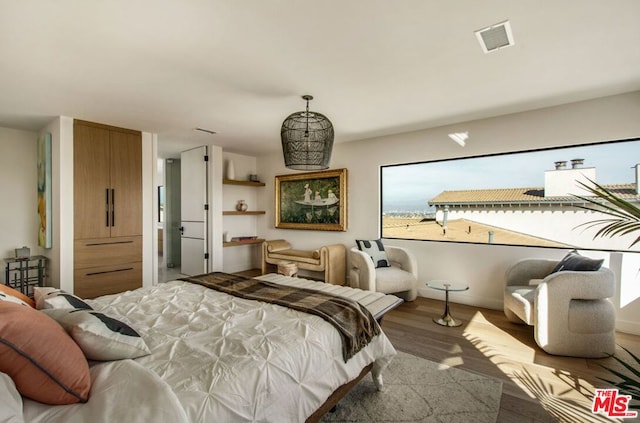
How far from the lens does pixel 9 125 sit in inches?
159

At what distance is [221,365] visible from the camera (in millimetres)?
1281

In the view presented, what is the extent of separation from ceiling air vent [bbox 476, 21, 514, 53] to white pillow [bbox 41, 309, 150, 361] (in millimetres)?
2733

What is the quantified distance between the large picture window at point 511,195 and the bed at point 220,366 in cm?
261

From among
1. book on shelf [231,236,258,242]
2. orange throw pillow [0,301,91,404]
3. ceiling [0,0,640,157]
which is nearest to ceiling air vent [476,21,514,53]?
ceiling [0,0,640,157]

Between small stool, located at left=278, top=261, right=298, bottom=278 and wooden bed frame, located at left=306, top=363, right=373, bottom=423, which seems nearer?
wooden bed frame, located at left=306, top=363, right=373, bottom=423

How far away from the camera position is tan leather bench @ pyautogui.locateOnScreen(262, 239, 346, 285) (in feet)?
15.5

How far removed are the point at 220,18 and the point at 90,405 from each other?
2070 mm

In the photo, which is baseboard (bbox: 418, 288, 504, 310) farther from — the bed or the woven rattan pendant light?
the woven rattan pendant light

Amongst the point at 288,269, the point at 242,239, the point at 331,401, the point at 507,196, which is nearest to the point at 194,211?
the point at 242,239

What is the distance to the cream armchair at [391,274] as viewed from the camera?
12.9 ft

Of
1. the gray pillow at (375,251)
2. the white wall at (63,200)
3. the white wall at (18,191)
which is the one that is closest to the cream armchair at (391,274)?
the gray pillow at (375,251)

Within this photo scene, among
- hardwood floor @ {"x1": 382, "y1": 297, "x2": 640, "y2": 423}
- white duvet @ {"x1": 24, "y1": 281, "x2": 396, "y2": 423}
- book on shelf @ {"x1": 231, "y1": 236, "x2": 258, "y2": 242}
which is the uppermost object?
book on shelf @ {"x1": 231, "y1": 236, "x2": 258, "y2": 242}

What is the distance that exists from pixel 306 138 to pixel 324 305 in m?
1.58

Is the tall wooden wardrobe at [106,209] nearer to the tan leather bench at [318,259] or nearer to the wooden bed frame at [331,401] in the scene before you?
the tan leather bench at [318,259]
